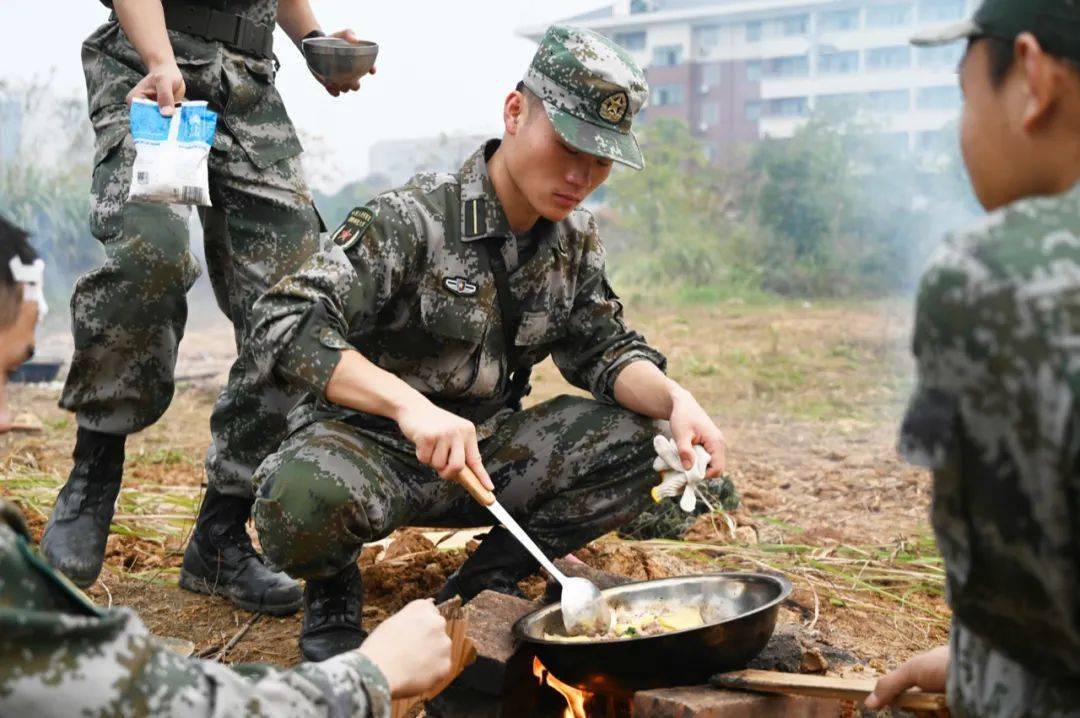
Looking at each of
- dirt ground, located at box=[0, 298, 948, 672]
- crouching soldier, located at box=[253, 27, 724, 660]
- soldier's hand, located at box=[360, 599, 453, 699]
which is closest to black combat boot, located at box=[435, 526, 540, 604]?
crouching soldier, located at box=[253, 27, 724, 660]

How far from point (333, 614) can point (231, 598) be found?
780 mm

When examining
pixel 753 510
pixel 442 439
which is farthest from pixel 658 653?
pixel 753 510

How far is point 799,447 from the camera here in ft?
25.2

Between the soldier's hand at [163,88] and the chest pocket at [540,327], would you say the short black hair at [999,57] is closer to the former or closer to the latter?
the chest pocket at [540,327]

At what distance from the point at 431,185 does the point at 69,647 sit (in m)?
2.35

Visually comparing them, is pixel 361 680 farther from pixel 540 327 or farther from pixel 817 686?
pixel 540 327

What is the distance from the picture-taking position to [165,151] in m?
3.86

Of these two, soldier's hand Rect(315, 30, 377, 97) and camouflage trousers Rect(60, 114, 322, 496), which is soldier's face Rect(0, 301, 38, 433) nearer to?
camouflage trousers Rect(60, 114, 322, 496)

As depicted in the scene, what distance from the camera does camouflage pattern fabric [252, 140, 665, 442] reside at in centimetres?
354

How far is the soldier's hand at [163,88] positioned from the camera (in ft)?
12.8

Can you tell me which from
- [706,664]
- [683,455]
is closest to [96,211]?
[683,455]

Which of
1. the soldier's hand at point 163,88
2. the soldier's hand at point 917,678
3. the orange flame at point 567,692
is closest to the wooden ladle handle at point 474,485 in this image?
the orange flame at point 567,692

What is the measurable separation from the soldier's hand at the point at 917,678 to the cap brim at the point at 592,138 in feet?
5.56

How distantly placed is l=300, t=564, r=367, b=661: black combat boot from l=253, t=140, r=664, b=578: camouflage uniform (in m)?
0.15
